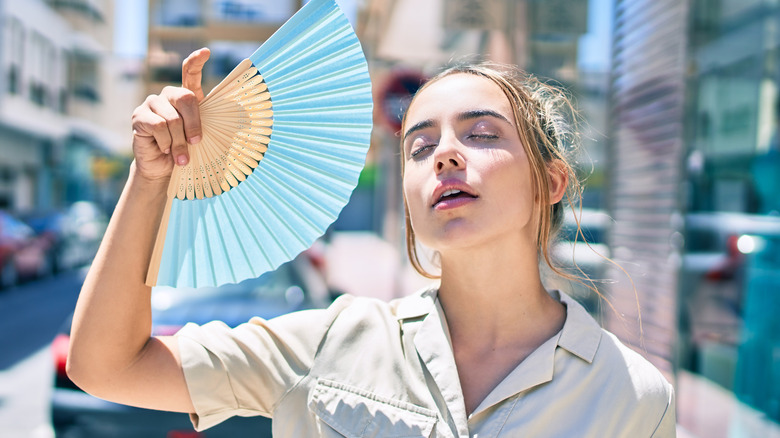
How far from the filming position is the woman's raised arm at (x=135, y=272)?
104 centimetres

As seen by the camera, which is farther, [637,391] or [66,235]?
[66,235]

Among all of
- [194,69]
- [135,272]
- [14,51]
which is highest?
[14,51]

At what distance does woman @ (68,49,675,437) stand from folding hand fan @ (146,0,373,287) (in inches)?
2.0

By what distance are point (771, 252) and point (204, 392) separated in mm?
2960

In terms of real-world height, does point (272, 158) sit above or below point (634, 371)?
above

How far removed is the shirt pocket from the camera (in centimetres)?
113

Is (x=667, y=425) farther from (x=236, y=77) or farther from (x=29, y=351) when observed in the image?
(x=29, y=351)

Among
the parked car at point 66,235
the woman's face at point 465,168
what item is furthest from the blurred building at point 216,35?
the parked car at point 66,235

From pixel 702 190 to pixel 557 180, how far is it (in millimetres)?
2903

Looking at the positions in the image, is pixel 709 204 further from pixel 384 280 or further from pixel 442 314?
pixel 384 280

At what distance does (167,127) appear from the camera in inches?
40.4

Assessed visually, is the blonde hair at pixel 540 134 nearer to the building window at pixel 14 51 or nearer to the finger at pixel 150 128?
the finger at pixel 150 128

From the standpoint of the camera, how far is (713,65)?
12.1ft

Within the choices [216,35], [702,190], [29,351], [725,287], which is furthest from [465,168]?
[29,351]
